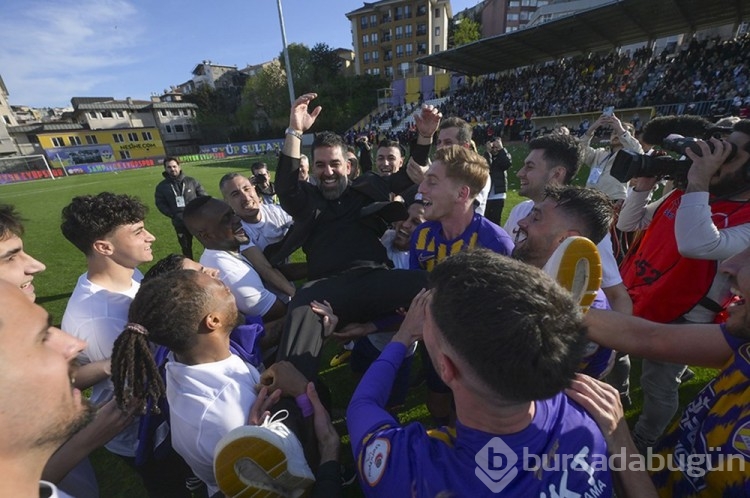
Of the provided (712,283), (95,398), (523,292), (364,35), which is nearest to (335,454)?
(523,292)

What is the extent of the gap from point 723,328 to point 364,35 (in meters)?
67.7

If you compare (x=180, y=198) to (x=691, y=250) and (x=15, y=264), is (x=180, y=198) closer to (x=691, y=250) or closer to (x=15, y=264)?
(x=15, y=264)

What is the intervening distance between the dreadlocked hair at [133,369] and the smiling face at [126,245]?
1.00 metres

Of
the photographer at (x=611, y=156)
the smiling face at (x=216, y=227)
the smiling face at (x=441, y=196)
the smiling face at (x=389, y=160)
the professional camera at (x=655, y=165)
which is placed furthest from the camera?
the smiling face at (x=389, y=160)

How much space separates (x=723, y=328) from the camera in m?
1.39

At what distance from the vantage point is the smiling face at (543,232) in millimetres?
1916

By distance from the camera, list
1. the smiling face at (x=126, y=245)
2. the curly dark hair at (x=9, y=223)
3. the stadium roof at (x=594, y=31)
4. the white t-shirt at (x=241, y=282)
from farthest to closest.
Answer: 1. the stadium roof at (x=594, y=31)
2. the white t-shirt at (x=241, y=282)
3. the smiling face at (x=126, y=245)
4. the curly dark hair at (x=9, y=223)

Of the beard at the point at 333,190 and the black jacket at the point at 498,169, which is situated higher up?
the beard at the point at 333,190

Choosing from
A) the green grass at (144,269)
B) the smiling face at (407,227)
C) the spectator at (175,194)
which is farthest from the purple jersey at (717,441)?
the spectator at (175,194)

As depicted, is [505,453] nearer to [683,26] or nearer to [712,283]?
[712,283]

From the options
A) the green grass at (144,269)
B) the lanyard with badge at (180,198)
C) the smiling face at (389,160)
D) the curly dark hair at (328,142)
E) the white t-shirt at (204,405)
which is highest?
the curly dark hair at (328,142)

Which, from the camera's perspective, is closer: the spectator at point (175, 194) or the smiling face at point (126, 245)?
the smiling face at point (126, 245)

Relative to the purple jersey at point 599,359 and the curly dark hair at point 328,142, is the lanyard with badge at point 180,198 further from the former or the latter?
the purple jersey at point 599,359

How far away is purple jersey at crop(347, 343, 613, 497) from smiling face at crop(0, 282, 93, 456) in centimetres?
94
